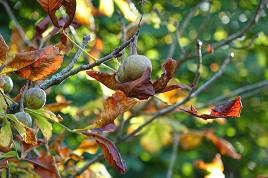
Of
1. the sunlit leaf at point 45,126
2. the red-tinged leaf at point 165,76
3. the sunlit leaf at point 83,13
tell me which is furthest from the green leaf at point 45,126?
the sunlit leaf at point 83,13

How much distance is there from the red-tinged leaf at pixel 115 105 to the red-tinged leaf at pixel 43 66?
0.33 feet

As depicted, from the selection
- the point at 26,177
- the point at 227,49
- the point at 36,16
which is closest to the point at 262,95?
the point at 227,49

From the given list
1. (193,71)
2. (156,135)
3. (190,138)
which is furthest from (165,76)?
(193,71)

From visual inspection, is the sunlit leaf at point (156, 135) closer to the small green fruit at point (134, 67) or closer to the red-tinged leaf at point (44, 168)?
the red-tinged leaf at point (44, 168)

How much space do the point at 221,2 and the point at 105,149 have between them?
2559mm

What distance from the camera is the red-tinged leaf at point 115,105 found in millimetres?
901

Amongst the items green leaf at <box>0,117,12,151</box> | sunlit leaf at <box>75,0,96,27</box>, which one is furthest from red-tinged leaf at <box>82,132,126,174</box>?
sunlit leaf at <box>75,0,96,27</box>

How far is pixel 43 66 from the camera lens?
0.89 m

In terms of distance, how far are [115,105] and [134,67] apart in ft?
0.37

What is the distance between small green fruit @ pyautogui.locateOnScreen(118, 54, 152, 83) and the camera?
815 mm

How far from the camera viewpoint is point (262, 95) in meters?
3.59

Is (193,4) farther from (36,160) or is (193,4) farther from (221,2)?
(36,160)

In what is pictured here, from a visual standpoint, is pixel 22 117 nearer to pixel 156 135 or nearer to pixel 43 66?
pixel 43 66

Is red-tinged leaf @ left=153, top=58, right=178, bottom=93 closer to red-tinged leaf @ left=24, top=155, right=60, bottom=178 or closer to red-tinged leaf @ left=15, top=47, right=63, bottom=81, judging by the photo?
red-tinged leaf @ left=15, top=47, right=63, bottom=81
